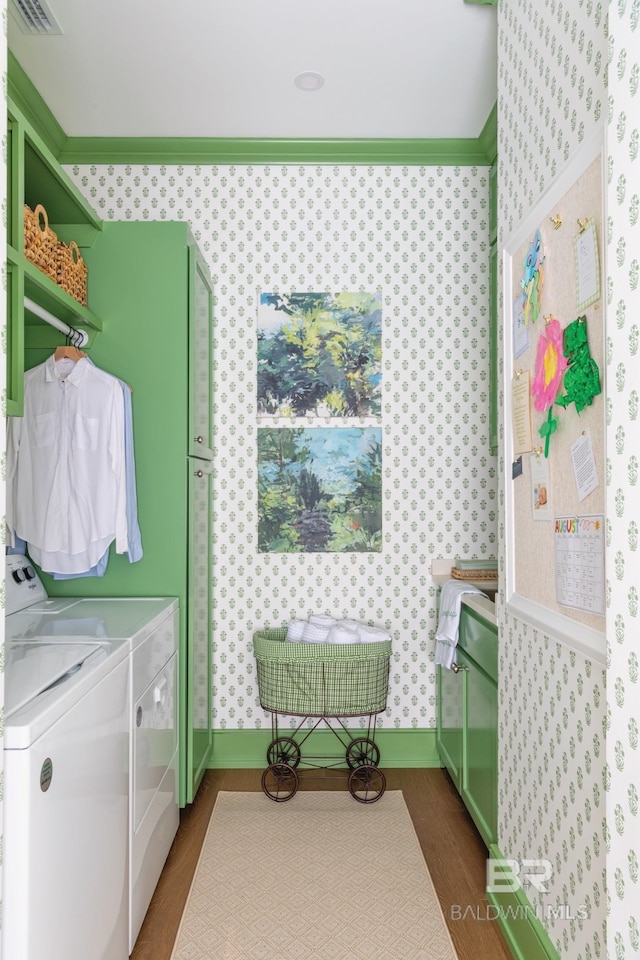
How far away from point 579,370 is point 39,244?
5.34 feet

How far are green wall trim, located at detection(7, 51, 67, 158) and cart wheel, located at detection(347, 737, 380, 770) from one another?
299cm

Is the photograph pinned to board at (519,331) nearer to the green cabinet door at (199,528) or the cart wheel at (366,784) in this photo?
the green cabinet door at (199,528)

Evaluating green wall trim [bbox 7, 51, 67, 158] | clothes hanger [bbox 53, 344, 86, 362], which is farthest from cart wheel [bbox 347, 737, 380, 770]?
green wall trim [bbox 7, 51, 67, 158]

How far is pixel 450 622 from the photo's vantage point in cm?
279

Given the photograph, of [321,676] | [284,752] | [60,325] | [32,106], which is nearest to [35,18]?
[32,106]

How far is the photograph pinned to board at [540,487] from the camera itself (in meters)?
1.68

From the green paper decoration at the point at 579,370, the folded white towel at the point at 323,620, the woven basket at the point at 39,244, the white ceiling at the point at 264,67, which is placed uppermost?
the white ceiling at the point at 264,67

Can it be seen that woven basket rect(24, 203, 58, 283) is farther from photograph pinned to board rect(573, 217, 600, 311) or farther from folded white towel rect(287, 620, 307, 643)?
folded white towel rect(287, 620, 307, 643)

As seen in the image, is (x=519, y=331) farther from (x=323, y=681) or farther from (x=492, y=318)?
(x=323, y=681)

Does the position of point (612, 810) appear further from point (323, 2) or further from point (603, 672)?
point (323, 2)

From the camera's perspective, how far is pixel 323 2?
2.31m

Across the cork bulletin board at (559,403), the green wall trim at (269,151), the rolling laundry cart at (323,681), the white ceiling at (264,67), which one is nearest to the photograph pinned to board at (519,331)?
the cork bulletin board at (559,403)

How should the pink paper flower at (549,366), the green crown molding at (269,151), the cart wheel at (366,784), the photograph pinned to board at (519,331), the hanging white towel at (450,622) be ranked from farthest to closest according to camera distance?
the green crown molding at (269,151) < the cart wheel at (366,784) < the hanging white towel at (450,622) < the photograph pinned to board at (519,331) < the pink paper flower at (549,366)

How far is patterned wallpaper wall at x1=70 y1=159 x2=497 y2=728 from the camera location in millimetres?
3275
